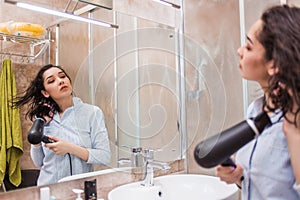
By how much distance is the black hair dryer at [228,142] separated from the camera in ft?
2.07

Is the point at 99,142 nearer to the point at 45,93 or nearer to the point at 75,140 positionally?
the point at 75,140

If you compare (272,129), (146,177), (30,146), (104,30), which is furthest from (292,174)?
(104,30)

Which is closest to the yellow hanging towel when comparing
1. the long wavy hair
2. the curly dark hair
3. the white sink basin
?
the long wavy hair

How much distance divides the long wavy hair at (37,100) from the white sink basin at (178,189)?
441mm

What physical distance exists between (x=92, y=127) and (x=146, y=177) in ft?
1.17

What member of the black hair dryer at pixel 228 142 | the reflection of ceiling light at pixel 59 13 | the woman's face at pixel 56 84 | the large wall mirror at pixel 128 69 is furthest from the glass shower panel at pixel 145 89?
the black hair dryer at pixel 228 142

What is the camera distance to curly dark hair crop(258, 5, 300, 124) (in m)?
0.64

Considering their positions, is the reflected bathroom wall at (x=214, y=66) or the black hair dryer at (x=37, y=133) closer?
the black hair dryer at (x=37, y=133)

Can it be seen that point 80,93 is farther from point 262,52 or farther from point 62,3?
point 262,52

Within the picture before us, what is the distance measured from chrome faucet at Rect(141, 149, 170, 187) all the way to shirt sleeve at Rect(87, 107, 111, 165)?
0.20 metres

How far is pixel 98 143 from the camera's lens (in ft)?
4.35

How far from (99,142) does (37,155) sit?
0.29m

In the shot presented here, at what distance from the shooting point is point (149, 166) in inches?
56.2

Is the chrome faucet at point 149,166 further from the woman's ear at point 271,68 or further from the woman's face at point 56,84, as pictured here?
the woman's ear at point 271,68
